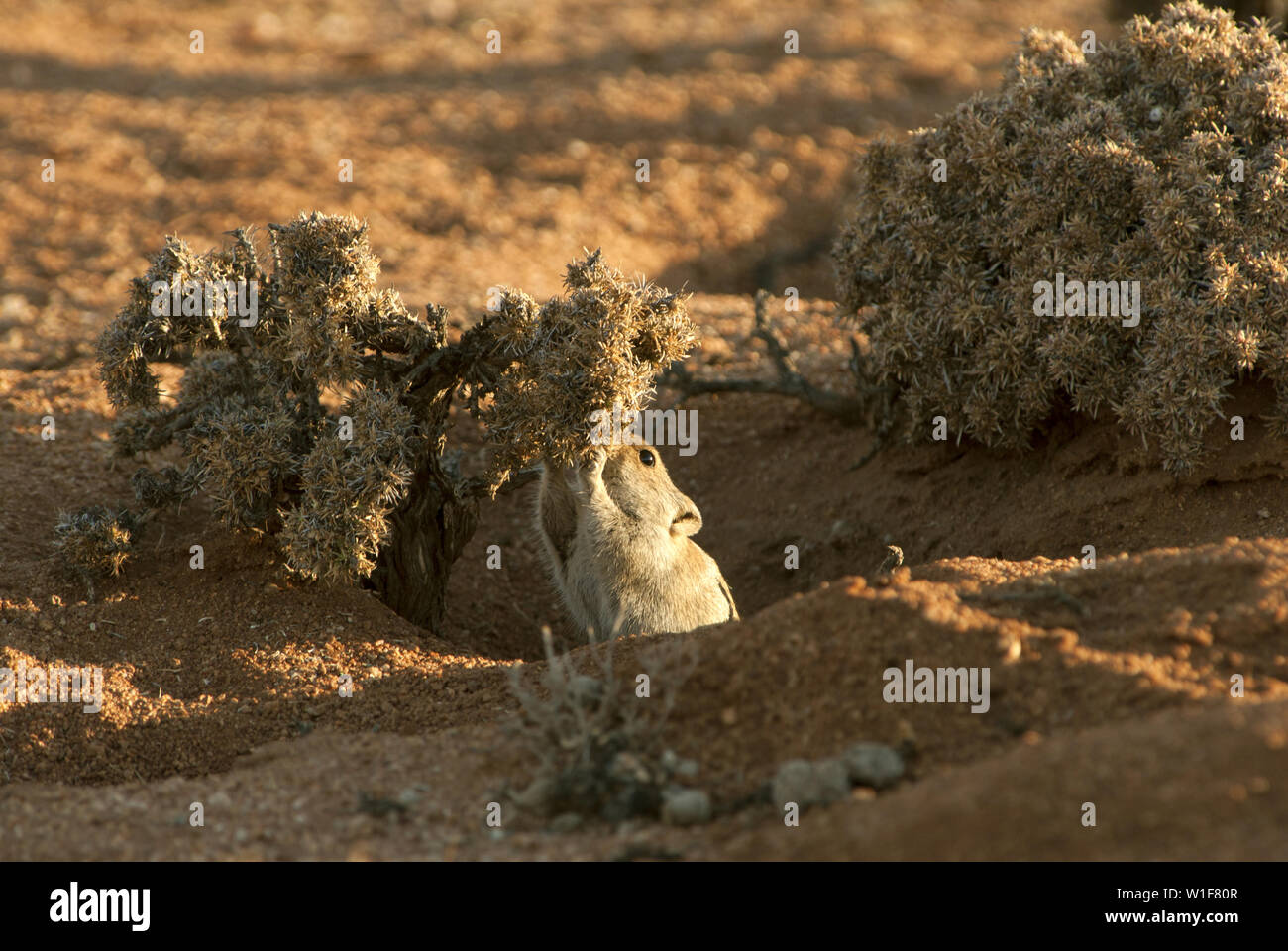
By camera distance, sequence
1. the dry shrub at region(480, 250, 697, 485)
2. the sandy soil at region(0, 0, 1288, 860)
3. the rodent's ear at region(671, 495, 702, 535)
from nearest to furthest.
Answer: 1. the sandy soil at region(0, 0, 1288, 860)
2. the dry shrub at region(480, 250, 697, 485)
3. the rodent's ear at region(671, 495, 702, 535)

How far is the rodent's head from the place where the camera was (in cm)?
638

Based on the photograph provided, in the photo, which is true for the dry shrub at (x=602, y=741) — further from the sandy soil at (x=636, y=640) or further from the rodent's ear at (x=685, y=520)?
the rodent's ear at (x=685, y=520)

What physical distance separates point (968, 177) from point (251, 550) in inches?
172

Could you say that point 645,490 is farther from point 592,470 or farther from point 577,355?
point 577,355

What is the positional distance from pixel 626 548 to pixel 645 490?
1.08 feet

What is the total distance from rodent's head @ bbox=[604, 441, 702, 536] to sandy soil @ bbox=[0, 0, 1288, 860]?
35.8 inches

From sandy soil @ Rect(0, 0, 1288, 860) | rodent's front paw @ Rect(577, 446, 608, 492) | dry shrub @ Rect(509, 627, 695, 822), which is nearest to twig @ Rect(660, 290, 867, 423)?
→ sandy soil @ Rect(0, 0, 1288, 860)

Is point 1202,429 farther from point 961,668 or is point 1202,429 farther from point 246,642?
point 246,642

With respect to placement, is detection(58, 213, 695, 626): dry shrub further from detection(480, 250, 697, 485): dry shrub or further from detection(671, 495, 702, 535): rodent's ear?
detection(671, 495, 702, 535): rodent's ear

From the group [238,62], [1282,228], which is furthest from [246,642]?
[238,62]

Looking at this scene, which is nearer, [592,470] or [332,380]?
[332,380]

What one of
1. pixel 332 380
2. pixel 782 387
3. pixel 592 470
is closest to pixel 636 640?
pixel 592 470

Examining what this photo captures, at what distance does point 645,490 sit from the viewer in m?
6.43

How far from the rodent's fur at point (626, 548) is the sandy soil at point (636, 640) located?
475 mm
